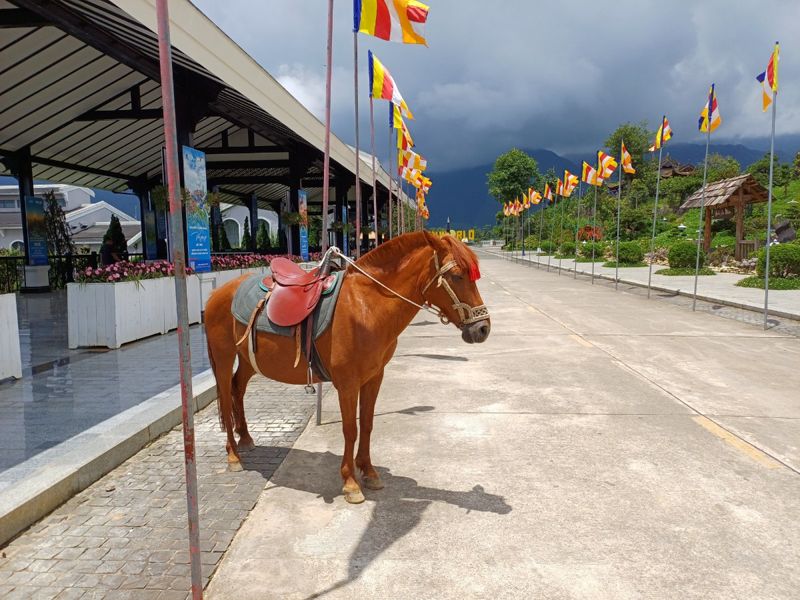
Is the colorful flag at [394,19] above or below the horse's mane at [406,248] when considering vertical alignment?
above

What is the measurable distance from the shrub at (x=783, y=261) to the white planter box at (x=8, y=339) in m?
21.8

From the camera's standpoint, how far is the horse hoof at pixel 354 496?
3646 millimetres

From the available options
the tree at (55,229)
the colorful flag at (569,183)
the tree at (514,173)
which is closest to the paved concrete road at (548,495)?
the tree at (55,229)

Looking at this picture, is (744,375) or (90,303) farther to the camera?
(90,303)

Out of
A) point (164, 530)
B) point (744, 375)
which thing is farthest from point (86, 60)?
point (744, 375)

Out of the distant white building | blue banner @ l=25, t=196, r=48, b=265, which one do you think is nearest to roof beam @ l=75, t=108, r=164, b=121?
blue banner @ l=25, t=196, r=48, b=265

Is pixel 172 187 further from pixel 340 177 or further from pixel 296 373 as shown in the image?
pixel 340 177

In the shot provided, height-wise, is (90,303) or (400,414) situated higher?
(90,303)

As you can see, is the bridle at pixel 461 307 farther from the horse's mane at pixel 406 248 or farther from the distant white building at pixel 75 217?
the distant white building at pixel 75 217

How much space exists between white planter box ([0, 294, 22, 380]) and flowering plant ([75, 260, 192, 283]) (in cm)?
215

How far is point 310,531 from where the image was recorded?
3.30 m

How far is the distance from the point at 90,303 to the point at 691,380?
30.6 ft

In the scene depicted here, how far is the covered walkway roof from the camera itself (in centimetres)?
845

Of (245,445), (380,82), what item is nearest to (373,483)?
(245,445)
